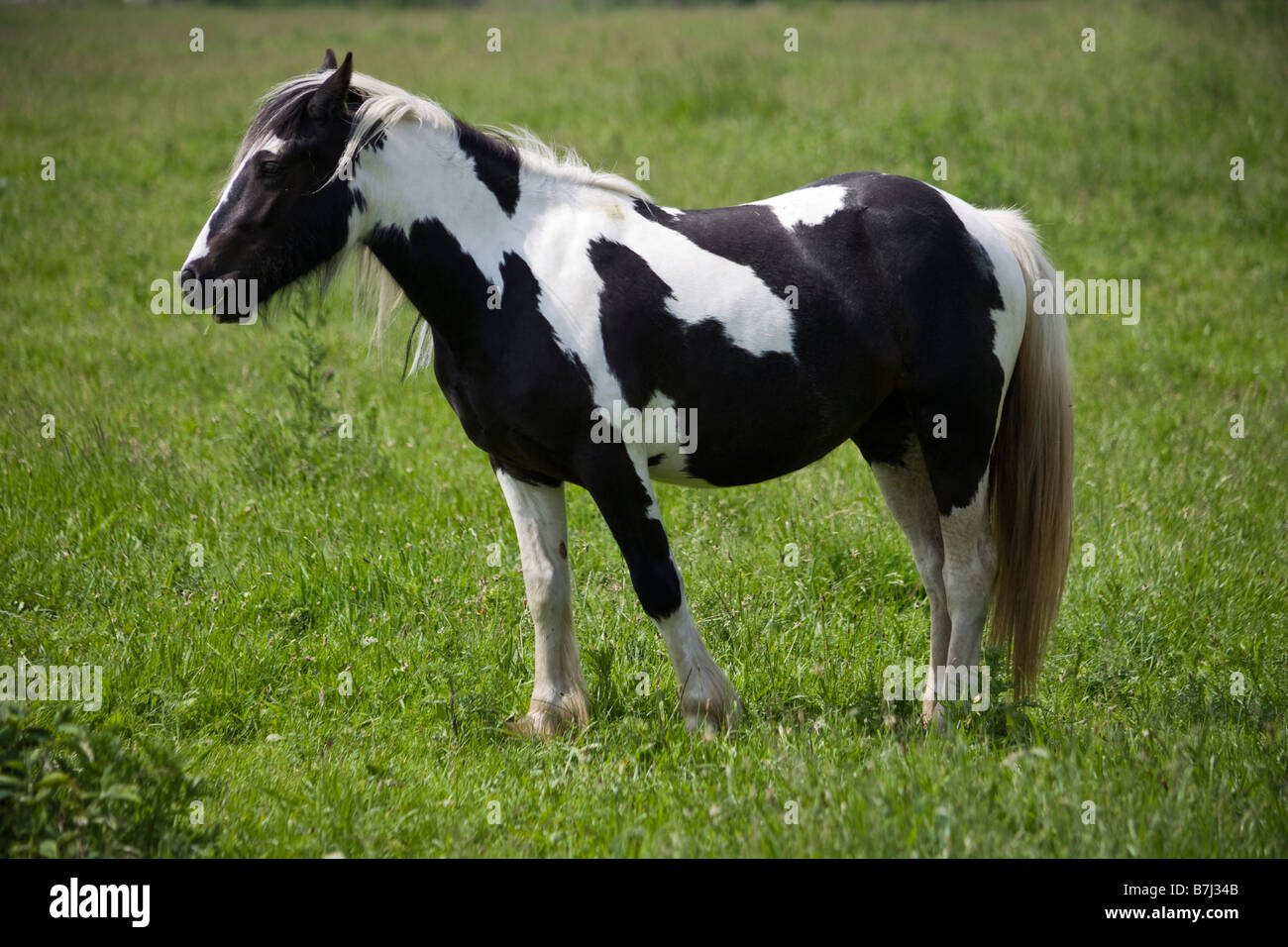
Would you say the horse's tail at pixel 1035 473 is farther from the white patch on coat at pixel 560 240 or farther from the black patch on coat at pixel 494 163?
the black patch on coat at pixel 494 163

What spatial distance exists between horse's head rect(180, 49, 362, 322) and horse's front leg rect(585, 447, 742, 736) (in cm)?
117

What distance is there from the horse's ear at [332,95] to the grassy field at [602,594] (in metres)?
0.84

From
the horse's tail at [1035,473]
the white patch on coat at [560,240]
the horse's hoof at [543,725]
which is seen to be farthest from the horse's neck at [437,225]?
the horse's tail at [1035,473]

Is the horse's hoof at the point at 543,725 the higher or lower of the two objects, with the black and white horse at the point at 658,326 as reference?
lower

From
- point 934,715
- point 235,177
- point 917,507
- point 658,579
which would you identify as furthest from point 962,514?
point 235,177

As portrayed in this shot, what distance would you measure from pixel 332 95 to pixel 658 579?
1.83 metres

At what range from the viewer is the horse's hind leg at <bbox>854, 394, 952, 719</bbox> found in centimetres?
407

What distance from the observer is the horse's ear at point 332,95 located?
326 centimetres

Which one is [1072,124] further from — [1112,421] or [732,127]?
[1112,421]

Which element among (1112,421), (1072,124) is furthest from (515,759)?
(1072,124)

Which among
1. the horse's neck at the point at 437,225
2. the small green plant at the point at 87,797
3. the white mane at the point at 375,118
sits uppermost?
the white mane at the point at 375,118

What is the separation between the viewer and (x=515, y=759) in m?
3.68

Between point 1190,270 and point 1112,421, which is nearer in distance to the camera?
point 1112,421

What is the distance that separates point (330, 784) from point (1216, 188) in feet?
35.1
